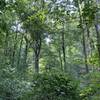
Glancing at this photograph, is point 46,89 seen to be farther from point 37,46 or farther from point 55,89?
point 37,46

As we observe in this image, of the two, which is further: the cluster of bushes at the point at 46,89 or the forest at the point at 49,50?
the cluster of bushes at the point at 46,89

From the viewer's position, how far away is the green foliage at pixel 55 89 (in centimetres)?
1133

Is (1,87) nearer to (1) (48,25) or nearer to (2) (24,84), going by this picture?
(2) (24,84)

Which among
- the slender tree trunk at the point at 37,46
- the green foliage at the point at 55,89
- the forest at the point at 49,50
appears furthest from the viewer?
the slender tree trunk at the point at 37,46

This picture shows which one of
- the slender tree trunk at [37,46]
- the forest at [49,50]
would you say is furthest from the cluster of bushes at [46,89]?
the slender tree trunk at [37,46]

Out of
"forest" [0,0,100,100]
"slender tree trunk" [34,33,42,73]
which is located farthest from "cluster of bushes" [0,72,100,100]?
"slender tree trunk" [34,33,42,73]

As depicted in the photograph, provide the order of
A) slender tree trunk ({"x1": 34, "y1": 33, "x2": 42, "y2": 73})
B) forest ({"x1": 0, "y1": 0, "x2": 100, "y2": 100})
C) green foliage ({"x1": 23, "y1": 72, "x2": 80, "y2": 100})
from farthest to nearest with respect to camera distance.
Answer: slender tree trunk ({"x1": 34, "y1": 33, "x2": 42, "y2": 73}), green foliage ({"x1": 23, "y1": 72, "x2": 80, "y2": 100}), forest ({"x1": 0, "y1": 0, "x2": 100, "y2": 100})

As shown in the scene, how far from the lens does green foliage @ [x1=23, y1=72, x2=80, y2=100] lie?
11.3 m

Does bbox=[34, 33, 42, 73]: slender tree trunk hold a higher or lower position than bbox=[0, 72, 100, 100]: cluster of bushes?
higher

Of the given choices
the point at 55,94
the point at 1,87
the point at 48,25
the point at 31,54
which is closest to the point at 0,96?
the point at 1,87

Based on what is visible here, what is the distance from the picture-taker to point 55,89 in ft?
37.1

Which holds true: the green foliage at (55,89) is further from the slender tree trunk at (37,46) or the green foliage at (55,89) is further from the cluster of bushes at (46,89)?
the slender tree trunk at (37,46)

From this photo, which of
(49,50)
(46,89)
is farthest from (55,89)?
(49,50)

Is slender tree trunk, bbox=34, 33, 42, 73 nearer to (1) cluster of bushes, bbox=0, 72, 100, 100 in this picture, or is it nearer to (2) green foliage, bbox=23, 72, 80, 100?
(1) cluster of bushes, bbox=0, 72, 100, 100
